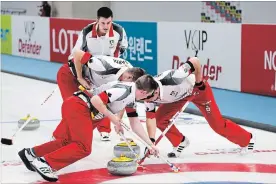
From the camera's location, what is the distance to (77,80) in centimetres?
889

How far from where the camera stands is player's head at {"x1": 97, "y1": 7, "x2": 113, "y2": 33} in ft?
27.3

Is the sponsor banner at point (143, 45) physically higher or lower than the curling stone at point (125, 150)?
higher

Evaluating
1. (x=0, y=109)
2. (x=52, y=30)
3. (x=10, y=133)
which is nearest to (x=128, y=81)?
(x=10, y=133)

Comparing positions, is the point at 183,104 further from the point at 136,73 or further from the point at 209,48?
the point at 209,48

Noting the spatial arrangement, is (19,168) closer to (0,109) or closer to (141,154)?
(141,154)

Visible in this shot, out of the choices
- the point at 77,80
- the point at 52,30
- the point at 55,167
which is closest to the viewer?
the point at 55,167

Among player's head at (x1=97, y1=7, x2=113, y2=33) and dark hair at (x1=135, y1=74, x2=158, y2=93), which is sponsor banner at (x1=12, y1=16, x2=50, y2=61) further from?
dark hair at (x1=135, y1=74, x2=158, y2=93)

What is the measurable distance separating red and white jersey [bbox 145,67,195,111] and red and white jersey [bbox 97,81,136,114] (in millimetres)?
711

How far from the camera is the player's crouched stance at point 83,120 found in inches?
264

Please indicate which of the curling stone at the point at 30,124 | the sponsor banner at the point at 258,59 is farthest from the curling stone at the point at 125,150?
the sponsor banner at the point at 258,59

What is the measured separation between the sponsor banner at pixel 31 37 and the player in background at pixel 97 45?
10527 millimetres

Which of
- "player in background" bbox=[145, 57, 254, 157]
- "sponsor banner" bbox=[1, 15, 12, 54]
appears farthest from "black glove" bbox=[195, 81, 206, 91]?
"sponsor banner" bbox=[1, 15, 12, 54]

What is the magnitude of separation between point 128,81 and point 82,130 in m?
0.66

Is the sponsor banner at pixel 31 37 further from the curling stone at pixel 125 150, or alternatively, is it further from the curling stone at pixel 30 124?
the curling stone at pixel 125 150
